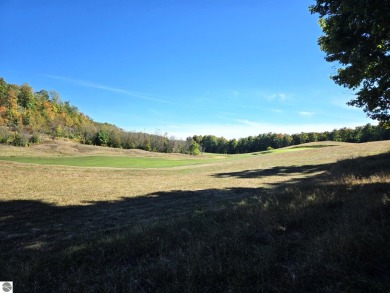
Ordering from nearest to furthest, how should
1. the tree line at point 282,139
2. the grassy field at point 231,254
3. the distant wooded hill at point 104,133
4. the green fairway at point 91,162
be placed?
the grassy field at point 231,254
the green fairway at point 91,162
the tree line at point 282,139
the distant wooded hill at point 104,133

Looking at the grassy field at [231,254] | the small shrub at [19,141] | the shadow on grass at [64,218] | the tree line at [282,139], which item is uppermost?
the tree line at [282,139]

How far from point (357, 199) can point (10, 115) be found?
15999 cm

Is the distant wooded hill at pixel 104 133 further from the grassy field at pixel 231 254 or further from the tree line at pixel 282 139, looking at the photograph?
the grassy field at pixel 231 254

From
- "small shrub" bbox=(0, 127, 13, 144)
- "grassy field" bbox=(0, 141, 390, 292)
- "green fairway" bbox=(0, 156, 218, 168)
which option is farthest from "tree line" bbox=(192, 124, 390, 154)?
"grassy field" bbox=(0, 141, 390, 292)

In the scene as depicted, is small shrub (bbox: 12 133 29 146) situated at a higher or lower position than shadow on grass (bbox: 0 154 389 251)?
higher

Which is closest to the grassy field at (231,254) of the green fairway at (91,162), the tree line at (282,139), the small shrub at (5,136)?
the green fairway at (91,162)

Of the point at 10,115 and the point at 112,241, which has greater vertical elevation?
the point at 10,115

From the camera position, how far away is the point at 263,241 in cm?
582

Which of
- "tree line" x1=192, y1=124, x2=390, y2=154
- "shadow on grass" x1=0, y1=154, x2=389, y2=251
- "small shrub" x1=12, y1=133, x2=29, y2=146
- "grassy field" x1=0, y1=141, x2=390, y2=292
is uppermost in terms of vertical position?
→ "tree line" x1=192, y1=124, x2=390, y2=154

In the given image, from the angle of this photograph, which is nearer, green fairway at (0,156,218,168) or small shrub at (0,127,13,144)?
green fairway at (0,156,218,168)

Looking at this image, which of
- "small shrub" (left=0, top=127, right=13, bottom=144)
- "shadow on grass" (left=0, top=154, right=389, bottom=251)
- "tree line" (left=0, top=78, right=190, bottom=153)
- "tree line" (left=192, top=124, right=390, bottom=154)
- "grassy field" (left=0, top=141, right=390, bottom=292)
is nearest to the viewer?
"grassy field" (left=0, top=141, right=390, bottom=292)

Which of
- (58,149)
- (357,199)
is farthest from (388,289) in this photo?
(58,149)

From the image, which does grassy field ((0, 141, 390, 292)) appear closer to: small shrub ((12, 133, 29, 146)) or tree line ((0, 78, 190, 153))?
small shrub ((12, 133, 29, 146))

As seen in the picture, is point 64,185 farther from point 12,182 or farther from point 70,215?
point 70,215
